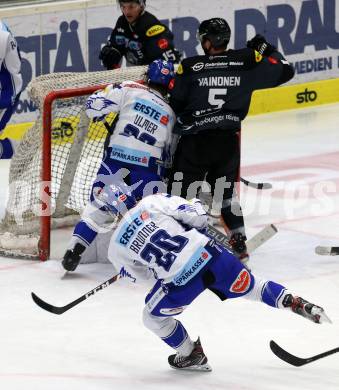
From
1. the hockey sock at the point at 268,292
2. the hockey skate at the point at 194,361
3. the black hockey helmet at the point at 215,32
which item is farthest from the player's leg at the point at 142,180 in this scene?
the hockey sock at the point at 268,292

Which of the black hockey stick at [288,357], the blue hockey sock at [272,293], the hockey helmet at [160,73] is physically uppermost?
the hockey helmet at [160,73]

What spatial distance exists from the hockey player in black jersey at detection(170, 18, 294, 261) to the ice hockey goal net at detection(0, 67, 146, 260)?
2.30ft

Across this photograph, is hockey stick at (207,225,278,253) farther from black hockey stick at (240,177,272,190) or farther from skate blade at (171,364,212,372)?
skate blade at (171,364,212,372)

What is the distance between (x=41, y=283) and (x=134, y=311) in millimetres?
704

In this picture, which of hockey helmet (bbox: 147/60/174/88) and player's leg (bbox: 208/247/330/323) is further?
hockey helmet (bbox: 147/60/174/88)

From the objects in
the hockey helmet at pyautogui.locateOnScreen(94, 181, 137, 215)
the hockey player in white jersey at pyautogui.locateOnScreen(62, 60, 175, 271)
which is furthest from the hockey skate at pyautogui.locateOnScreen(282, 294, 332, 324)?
the hockey player in white jersey at pyautogui.locateOnScreen(62, 60, 175, 271)

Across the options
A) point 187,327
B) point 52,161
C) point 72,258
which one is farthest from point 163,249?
point 52,161

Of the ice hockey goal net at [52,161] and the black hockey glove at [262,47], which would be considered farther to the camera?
the ice hockey goal net at [52,161]

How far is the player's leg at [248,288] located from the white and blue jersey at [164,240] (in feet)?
0.25

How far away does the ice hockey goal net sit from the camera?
7133 mm

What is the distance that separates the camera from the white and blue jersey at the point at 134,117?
22.0 feet

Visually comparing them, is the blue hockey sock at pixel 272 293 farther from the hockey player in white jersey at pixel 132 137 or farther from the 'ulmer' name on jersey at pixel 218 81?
the 'ulmer' name on jersey at pixel 218 81

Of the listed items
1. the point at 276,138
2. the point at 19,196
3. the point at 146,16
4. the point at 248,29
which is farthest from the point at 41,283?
the point at 248,29

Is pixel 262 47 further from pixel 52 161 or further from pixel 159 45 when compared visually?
pixel 159 45
